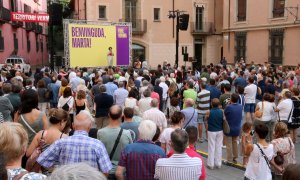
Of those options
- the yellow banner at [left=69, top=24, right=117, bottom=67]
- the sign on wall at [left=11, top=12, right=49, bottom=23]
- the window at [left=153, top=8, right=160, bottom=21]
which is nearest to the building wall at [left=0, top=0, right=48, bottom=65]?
the sign on wall at [left=11, top=12, right=49, bottom=23]

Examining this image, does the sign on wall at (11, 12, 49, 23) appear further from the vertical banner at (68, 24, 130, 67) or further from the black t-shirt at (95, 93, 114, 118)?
the black t-shirt at (95, 93, 114, 118)

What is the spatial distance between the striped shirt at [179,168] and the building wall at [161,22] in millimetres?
29427

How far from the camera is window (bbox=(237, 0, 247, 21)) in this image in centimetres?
3074

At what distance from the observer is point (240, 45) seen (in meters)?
31.4

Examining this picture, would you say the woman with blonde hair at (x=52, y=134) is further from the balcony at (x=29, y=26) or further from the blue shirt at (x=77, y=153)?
the balcony at (x=29, y=26)

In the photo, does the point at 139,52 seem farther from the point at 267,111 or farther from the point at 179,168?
the point at 179,168

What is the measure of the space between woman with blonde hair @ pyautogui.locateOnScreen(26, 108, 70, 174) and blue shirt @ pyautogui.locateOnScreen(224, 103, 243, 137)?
13.3 ft

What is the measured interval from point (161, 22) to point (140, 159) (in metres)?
30.7

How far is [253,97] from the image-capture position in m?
11.1

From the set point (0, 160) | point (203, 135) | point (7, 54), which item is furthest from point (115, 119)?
point (7, 54)

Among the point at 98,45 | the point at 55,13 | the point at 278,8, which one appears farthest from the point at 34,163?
the point at 278,8

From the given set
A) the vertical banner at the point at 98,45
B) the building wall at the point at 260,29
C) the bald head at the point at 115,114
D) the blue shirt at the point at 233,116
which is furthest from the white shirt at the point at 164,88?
the building wall at the point at 260,29

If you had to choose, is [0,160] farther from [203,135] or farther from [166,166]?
[203,135]

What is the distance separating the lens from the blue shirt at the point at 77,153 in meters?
3.85
